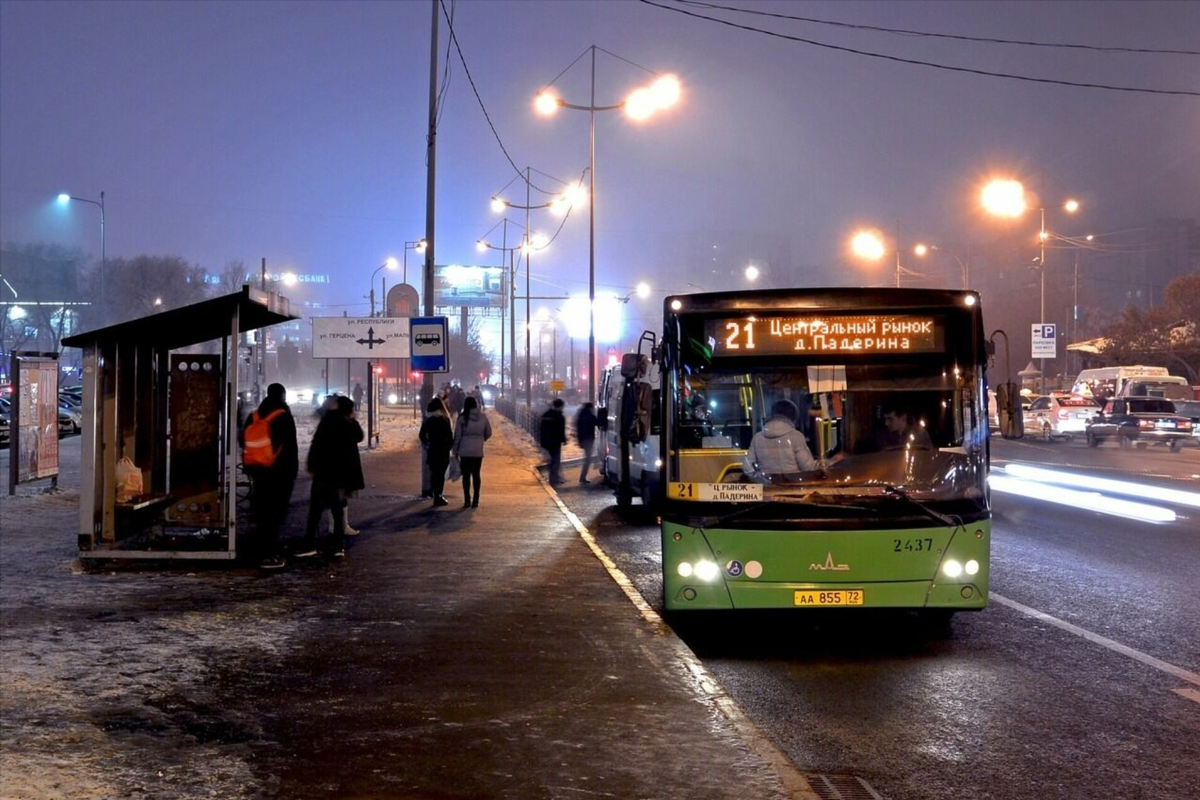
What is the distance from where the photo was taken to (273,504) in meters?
12.3

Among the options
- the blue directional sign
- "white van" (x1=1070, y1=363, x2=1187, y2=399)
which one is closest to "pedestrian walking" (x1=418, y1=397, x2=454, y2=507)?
the blue directional sign

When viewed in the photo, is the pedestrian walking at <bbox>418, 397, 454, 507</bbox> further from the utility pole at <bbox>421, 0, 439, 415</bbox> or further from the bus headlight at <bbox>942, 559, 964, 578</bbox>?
the bus headlight at <bbox>942, 559, 964, 578</bbox>

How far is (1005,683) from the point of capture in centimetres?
771

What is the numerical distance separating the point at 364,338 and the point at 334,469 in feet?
33.2

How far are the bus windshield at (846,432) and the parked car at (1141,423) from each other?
104 ft

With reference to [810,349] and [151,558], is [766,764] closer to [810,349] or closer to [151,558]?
[810,349]

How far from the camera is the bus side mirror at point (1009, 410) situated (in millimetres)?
9695

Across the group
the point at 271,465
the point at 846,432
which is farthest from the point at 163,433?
the point at 846,432

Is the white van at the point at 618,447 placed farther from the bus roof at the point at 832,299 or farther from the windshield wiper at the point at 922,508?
the windshield wiper at the point at 922,508

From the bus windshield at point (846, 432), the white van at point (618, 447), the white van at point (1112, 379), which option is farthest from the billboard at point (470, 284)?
the bus windshield at point (846, 432)

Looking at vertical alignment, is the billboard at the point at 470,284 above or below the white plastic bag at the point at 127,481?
above

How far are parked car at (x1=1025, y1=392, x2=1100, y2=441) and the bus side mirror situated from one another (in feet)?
112

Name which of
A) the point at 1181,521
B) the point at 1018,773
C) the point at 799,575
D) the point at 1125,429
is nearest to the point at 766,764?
the point at 1018,773

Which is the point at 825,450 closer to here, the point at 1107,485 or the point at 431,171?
the point at 431,171
